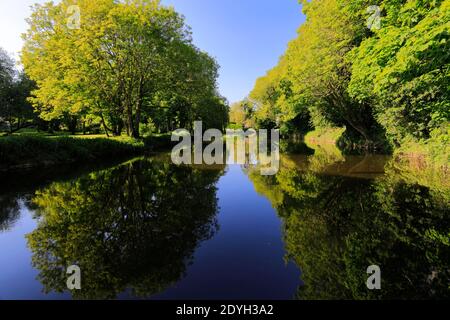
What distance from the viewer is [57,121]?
48.2 metres

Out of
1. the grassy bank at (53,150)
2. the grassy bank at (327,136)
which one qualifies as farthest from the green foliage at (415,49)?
the grassy bank at (327,136)

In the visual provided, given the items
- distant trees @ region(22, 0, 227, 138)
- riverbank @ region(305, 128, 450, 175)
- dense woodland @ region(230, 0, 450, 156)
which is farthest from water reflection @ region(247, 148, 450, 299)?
distant trees @ region(22, 0, 227, 138)

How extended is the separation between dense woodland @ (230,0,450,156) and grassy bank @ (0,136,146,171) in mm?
17033

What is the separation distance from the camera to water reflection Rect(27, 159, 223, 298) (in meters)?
4.11

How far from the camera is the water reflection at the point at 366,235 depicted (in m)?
3.90

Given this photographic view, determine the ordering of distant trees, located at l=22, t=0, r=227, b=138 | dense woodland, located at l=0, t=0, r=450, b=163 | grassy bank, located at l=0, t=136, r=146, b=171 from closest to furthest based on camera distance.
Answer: grassy bank, located at l=0, t=136, r=146, b=171, dense woodland, located at l=0, t=0, r=450, b=163, distant trees, located at l=22, t=0, r=227, b=138

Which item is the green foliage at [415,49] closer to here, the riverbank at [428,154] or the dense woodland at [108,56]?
the riverbank at [428,154]

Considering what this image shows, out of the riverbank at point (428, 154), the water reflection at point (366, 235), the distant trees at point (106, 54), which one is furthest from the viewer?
the distant trees at point (106, 54)

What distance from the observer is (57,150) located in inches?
652

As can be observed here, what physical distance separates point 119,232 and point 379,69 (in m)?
8.46

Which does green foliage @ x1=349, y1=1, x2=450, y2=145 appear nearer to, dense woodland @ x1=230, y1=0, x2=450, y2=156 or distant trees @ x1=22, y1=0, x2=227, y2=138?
dense woodland @ x1=230, y1=0, x2=450, y2=156

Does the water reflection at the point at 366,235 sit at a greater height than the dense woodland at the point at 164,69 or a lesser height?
lesser
